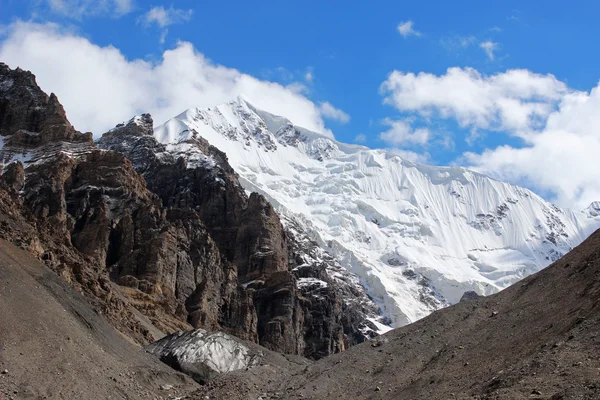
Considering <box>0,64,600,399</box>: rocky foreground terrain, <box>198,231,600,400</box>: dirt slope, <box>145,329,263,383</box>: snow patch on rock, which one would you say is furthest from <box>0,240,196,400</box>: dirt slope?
<box>198,231,600,400</box>: dirt slope

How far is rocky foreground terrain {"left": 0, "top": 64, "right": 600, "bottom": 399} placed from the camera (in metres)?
46.2

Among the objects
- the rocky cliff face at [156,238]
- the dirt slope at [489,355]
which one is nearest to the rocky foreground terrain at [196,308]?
the dirt slope at [489,355]

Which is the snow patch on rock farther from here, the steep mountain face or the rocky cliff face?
the steep mountain face

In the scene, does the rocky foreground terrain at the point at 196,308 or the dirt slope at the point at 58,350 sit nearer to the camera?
the rocky foreground terrain at the point at 196,308

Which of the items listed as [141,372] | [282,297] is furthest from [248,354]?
[282,297]

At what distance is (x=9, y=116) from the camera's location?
160375 mm

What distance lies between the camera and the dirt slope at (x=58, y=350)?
154 feet

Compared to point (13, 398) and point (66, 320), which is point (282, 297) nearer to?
point (66, 320)

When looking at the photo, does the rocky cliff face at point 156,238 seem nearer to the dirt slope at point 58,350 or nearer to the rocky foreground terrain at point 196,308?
the rocky foreground terrain at point 196,308

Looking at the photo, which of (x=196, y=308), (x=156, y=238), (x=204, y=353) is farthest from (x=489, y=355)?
(x=156, y=238)

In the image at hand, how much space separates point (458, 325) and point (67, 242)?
54194 millimetres

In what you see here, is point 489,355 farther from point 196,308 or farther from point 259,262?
point 259,262

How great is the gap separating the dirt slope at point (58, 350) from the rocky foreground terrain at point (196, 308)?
16cm

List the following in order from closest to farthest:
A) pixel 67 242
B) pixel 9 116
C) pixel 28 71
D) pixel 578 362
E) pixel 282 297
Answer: pixel 578 362, pixel 67 242, pixel 282 297, pixel 9 116, pixel 28 71
